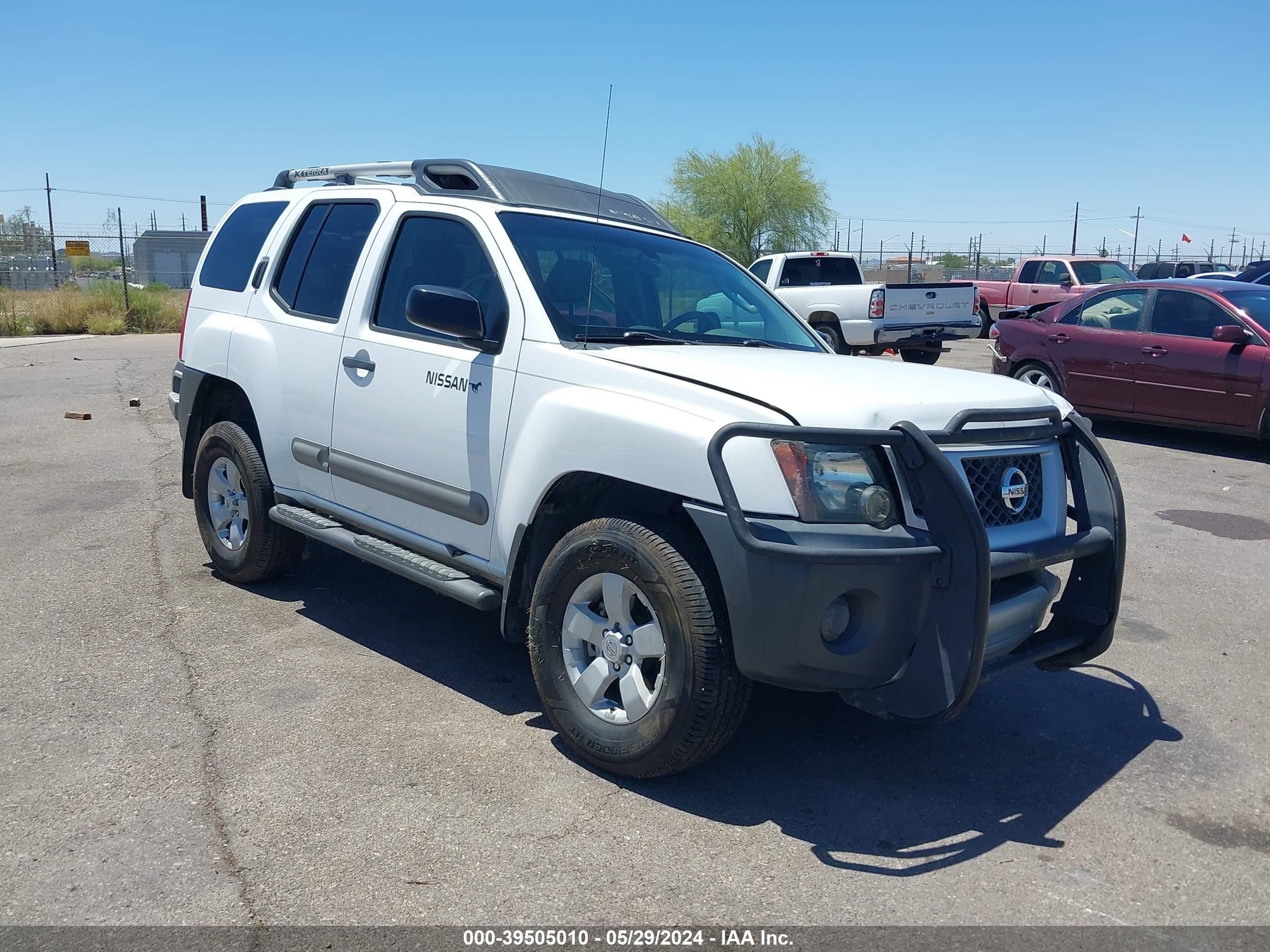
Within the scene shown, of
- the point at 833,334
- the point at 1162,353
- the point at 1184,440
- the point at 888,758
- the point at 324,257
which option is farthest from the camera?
the point at 833,334

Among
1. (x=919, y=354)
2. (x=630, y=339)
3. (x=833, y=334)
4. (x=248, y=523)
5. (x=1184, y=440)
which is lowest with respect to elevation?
(x=1184, y=440)

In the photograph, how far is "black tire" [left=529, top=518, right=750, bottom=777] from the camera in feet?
11.6

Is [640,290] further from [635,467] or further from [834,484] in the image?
[834,484]

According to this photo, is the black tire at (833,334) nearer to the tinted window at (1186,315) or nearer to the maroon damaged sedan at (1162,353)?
the maroon damaged sedan at (1162,353)

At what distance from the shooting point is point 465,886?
3.19 meters

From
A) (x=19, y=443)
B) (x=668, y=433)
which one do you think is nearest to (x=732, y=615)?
(x=668, y=433)

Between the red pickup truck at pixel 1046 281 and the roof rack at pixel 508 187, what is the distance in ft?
61.2

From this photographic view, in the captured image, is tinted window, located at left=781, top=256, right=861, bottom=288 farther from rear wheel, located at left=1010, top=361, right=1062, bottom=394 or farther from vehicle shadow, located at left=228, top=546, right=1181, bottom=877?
vehicle shadow, located at left=228, top=546, right=1181, bottom=877

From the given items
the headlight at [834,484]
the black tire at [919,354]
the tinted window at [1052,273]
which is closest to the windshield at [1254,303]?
the black tire at [919,354]

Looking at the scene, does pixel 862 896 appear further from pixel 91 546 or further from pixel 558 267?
pixel 91 546

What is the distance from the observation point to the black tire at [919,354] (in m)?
18.8

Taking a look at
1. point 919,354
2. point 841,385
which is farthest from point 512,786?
point 919,354

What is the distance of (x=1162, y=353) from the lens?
36.1 feet

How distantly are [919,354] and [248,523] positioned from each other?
15675 mm
